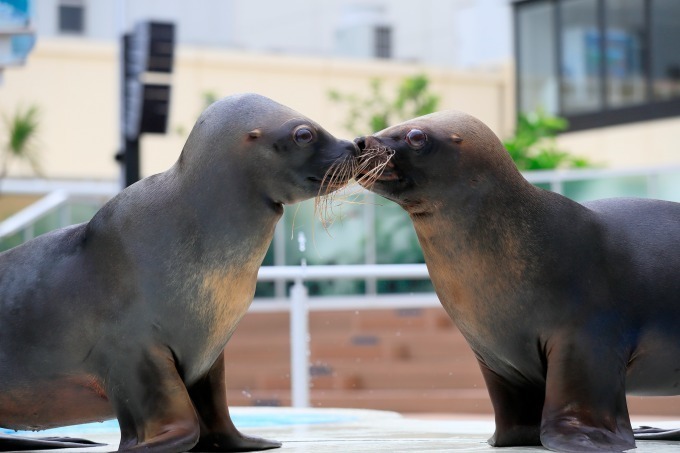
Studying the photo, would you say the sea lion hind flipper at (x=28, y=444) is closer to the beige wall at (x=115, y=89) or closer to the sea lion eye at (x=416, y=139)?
the sea lion eye at (x=416, y=139)

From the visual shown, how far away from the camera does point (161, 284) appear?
4.14 m

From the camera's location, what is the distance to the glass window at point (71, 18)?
2841 cm

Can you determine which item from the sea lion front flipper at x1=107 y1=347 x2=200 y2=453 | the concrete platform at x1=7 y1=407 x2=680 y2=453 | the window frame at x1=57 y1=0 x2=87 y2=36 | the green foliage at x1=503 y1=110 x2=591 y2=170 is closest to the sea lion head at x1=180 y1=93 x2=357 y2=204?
the sea lion front flipper at x1=107 y1=347 x2=200 y2=453

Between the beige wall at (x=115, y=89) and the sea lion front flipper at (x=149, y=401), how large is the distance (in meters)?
18.7

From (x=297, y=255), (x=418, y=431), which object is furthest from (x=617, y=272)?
(x=297, y=255)

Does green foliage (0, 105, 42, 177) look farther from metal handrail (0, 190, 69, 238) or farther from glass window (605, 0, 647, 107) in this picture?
glass window (605, 0, 647, 107)

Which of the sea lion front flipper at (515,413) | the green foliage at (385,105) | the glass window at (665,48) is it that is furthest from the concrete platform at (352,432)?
the green foliage at (385,105)

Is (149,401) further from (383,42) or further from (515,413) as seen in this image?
(383,42)

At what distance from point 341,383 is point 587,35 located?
42.5 ft

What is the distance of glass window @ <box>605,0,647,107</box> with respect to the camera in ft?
68.2

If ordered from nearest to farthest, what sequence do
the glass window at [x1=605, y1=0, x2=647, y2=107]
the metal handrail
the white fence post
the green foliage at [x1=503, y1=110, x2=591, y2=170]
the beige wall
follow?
the white fence post < the metal handrail < the green foliage at [x1=503, y1=110, x2=591, y2=170] < the glass window at [x1=605, y1=0, x2=647, y2=107] < the beige wall

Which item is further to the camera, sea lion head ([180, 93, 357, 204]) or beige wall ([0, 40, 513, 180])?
beige wall ([0, 40, 513, 180])

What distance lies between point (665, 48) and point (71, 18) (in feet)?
47.5

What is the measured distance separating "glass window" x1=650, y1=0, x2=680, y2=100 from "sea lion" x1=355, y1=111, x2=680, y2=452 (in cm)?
1659
